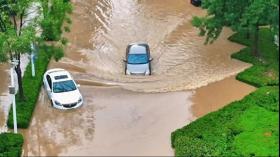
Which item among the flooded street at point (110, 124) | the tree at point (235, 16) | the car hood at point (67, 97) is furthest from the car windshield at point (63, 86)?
the tree at point (235, 16)

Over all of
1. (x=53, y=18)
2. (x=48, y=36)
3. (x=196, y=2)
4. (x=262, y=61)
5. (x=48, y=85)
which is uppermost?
(x=53, y=18)

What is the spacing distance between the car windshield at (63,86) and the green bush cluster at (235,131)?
631 centimetres

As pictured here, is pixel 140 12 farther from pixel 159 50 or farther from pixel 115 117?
pixel 115 117

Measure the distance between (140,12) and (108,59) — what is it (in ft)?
24.7

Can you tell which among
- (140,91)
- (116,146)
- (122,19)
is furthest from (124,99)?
(122,19)

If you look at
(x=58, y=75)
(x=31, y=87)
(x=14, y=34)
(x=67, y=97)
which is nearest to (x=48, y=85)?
(x=58, y=75)

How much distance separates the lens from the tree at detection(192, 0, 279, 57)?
31.1 meters

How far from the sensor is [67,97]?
99.8ft

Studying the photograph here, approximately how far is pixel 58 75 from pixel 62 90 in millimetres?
1186

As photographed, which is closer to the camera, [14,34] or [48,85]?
[14,34]

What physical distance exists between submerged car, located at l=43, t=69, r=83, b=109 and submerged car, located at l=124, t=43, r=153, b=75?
336 cm

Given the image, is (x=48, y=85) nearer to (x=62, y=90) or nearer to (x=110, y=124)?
(x=62, y=90)

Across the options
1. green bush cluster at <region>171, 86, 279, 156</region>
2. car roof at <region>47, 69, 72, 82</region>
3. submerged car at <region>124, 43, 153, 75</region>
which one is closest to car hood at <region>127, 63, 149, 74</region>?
submerged car at <region>124, 43, 153, 75</region>

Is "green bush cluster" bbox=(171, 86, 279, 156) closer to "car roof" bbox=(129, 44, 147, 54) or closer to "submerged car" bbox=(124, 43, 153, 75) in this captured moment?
"submerged car" bbox=(124, 43, 153, 75)
